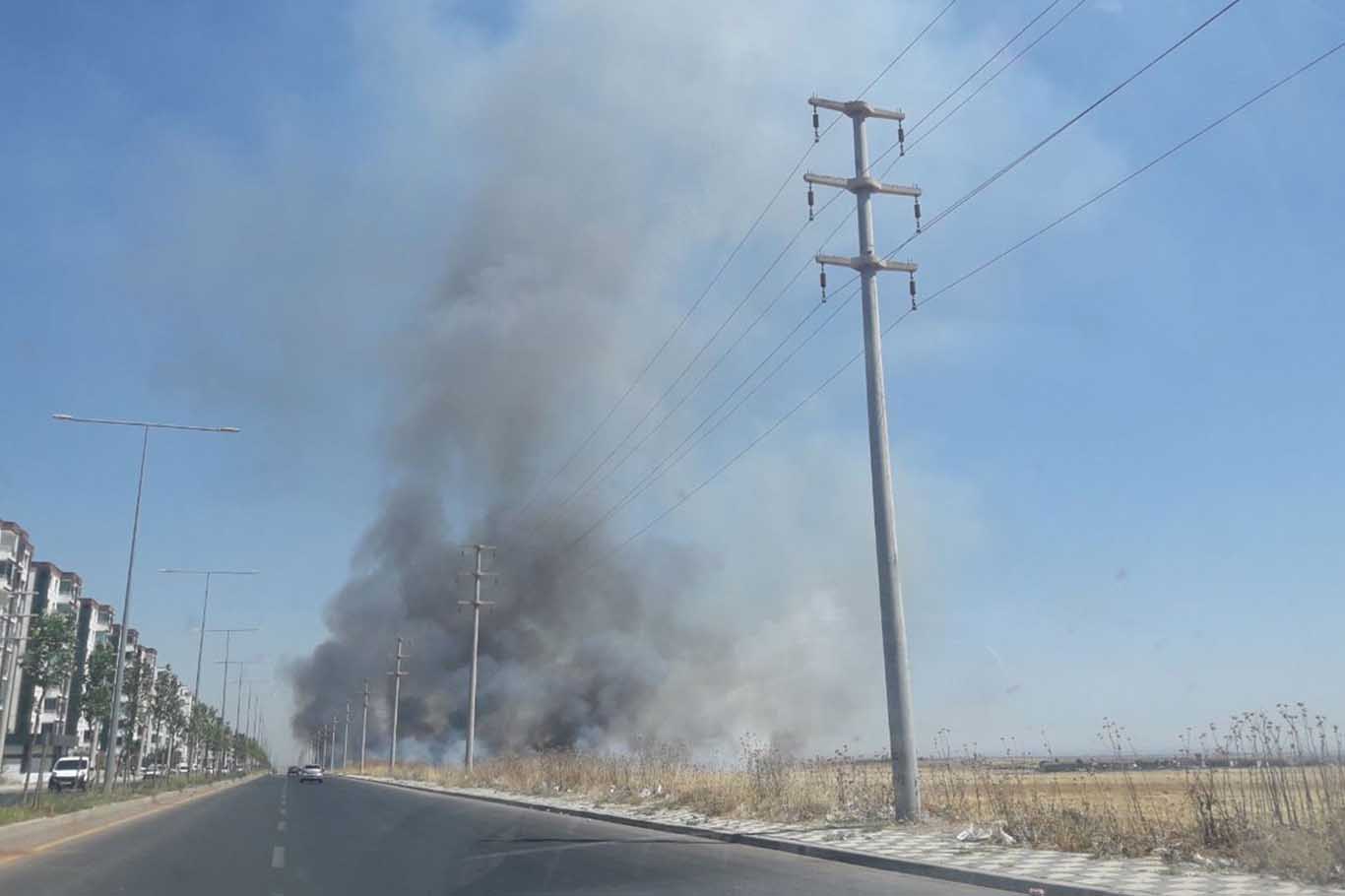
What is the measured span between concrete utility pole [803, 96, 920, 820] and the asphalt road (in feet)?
9.69

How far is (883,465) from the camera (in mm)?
19562

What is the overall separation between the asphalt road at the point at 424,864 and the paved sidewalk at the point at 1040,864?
2.56ft

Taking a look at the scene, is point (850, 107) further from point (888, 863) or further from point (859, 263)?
point (888, 863)

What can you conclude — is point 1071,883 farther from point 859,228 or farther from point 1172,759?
point 859,228

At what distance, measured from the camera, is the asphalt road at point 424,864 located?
12.0 metres

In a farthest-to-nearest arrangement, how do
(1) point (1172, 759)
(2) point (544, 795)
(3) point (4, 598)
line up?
(3) point (4, 598) < (2) point (544, 795) < (1) point (1172, 759)

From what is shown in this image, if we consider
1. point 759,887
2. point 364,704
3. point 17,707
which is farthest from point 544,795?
point 17,707

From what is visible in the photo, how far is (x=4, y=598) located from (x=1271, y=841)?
335ft

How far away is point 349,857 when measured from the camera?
618 inches

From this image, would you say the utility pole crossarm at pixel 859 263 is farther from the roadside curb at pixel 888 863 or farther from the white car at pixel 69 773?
the white car at pixel 69 773

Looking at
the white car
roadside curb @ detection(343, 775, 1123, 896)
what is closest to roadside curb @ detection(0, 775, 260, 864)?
roadside curb @ detection(343, 775, 1123, 896)

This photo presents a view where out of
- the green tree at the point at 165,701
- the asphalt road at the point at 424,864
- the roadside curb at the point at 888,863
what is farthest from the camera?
the green tree at the point at 165,701

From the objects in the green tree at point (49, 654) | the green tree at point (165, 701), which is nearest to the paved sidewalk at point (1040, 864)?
the green tree at point (49, 654)

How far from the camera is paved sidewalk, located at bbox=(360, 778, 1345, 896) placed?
10.6 m
